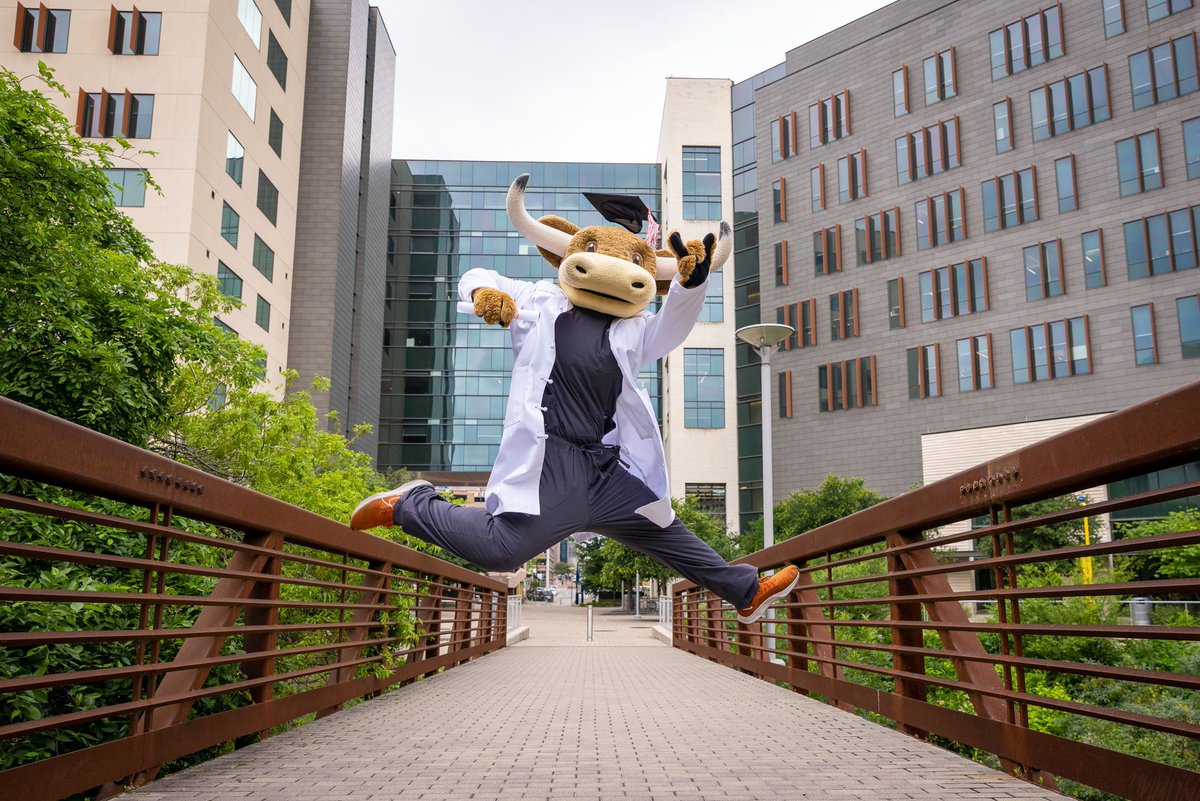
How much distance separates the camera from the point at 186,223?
29469mm

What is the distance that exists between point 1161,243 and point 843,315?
14166 mm

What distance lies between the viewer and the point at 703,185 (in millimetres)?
59531

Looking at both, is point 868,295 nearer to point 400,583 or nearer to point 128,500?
point 400,583

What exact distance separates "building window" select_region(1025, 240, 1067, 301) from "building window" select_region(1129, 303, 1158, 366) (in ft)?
9.84

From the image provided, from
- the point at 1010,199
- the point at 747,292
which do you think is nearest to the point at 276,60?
the point at 747,292

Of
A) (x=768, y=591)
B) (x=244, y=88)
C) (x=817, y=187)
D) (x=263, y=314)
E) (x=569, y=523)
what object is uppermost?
(x=817, y=187)

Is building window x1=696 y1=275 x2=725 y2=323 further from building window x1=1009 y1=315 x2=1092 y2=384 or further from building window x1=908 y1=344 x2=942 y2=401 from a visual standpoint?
building window x1=1009 y1=315 x2=1092 y2=384

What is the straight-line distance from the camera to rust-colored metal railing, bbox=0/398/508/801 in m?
2.99

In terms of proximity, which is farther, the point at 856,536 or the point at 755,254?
the point at 755,254

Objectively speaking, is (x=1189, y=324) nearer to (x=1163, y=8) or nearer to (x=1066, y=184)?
(x=1066, y=184)

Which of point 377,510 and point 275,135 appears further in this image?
point 275,135

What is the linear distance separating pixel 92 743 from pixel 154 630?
3.10ft

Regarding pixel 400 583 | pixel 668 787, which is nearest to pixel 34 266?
pixel 400 583

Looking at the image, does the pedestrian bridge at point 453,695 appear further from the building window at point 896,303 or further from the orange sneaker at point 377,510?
the building window at point 896,303
